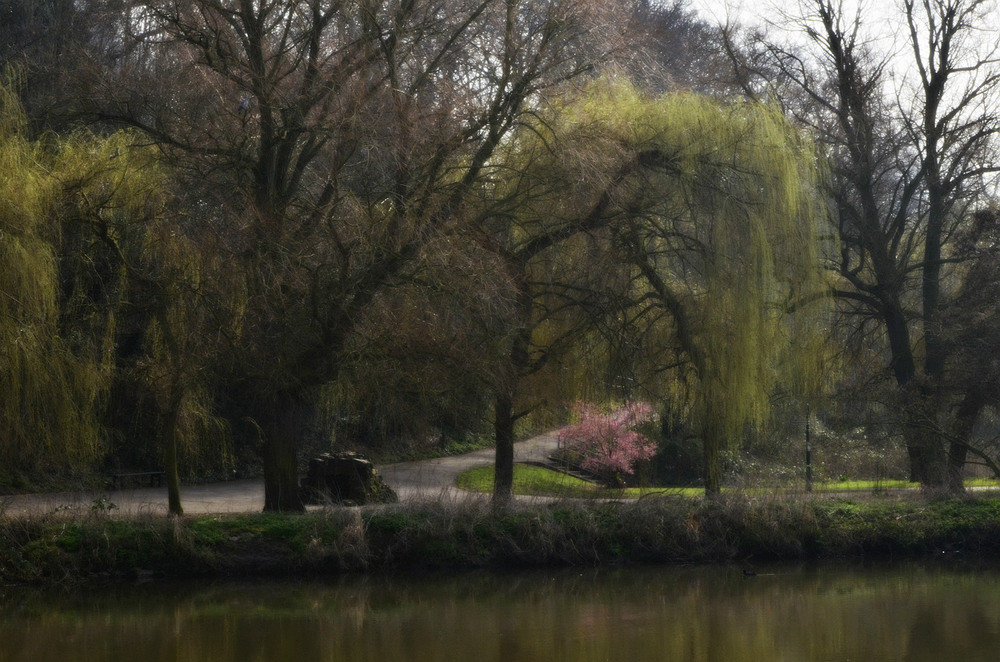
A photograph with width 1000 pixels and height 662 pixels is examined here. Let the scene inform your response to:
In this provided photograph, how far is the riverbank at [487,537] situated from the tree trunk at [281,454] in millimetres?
829

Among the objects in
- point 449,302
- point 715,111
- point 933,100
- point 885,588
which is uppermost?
point 933,100

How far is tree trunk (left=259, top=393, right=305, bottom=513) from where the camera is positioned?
51.6 ft

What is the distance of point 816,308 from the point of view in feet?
58.8

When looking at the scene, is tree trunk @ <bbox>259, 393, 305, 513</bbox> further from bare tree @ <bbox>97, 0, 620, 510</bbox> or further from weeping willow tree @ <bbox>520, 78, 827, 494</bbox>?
weeping willow tree @ <bbox>520, 78, 827, 494</bbox>

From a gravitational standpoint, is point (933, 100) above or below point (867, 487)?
above

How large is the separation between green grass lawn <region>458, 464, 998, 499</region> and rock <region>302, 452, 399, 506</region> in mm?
1956

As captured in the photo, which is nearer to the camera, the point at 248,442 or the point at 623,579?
the point at 623,579

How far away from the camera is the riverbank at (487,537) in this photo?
13.8 m

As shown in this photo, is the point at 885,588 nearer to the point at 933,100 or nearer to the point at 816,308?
the point at 816,308

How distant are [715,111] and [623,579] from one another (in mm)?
7115

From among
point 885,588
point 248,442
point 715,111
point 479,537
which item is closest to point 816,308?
point 715,111

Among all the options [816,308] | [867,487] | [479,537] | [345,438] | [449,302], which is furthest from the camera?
[345,438]

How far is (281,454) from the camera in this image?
51.8 ft

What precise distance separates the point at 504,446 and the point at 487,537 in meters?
2.33
